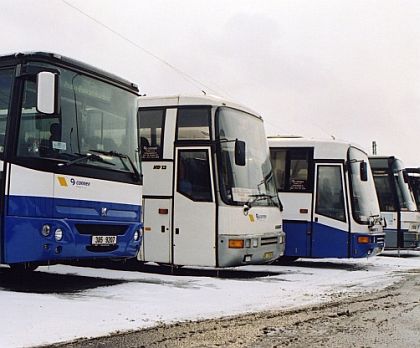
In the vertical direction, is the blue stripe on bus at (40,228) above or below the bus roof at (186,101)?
below

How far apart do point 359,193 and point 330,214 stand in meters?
0.92

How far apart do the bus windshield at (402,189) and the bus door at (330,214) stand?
4918mm

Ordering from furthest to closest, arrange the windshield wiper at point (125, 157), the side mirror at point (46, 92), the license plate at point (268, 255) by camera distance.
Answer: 1. the license plate at point (268, 255)
2. the windshield wiper at point (125, 157)
3. the side mirror at point (46, 92)

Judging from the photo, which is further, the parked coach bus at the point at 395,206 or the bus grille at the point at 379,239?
the parked coach bus at the point at 395,206

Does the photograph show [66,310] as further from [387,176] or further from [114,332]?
[387,176]

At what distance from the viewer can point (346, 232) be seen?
573 inches

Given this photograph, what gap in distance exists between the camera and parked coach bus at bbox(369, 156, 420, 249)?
18750 mm

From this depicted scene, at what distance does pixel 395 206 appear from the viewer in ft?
61.9

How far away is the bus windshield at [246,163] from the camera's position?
11.3 m

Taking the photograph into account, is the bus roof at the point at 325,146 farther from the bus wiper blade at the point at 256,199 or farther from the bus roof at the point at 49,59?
the bus roof at the point at 49,59

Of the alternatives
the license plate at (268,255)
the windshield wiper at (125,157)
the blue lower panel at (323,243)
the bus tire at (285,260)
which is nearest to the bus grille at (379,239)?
the blue lower panel at (323,243)

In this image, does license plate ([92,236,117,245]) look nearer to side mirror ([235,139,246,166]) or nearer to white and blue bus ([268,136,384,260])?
side mirror ([235,139,246,166])

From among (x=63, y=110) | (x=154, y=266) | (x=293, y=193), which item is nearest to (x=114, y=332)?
(x=63, y=110)

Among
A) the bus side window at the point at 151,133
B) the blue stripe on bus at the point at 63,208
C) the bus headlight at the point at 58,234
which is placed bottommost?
the bus headlight at the point at 58,234
